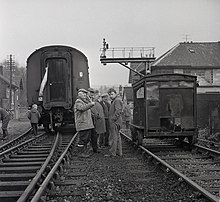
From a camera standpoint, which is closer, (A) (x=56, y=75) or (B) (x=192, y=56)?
(A) (x=56, y=75)

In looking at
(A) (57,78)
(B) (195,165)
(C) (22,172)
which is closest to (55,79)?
(A) (57,78)

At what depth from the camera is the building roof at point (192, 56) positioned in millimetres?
35281

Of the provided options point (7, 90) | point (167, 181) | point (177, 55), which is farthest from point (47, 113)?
point (7, 90)

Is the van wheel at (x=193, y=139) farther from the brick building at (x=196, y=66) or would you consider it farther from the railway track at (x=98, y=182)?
the brick building at (x=196, y=66)

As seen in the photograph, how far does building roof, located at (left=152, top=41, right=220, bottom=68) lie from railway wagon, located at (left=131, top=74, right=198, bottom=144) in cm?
2423

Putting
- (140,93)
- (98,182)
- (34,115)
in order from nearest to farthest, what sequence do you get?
1. (98,182)
2. (140,93)
3. (34,115)

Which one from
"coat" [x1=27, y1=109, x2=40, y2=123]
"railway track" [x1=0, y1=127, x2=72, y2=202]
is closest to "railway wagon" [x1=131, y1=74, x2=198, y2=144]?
"railway track" [x1=0, y1=127, x2=72, y2=202]

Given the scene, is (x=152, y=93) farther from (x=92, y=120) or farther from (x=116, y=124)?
(x=92, y=120)

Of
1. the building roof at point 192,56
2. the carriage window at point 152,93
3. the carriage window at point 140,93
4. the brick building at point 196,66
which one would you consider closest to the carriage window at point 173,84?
the carriage window at point 152,93

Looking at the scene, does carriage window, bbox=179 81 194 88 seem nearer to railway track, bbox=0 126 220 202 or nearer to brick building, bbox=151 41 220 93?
railway track, bbox=0 126 220 202

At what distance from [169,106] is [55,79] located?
21.7 feet

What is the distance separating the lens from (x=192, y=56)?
37.6 metres

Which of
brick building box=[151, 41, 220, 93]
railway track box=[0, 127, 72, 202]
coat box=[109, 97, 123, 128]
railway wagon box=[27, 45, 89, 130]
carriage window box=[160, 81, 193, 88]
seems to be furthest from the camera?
brick building box=[151, 41, 220, 93]

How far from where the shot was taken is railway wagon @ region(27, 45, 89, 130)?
14922 mm
